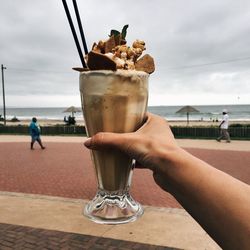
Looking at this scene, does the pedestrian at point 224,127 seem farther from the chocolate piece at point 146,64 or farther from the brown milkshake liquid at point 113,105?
the brown milkshake liquid at point 113,105

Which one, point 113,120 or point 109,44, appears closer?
point 113,120

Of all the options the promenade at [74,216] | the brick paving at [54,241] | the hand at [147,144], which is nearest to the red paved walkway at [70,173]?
the promenade at [74,216]

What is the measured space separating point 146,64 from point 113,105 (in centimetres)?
29

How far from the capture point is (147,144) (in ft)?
3.92

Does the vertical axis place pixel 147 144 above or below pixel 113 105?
below

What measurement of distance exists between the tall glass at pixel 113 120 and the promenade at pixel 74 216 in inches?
116

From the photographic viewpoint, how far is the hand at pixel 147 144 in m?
1.15

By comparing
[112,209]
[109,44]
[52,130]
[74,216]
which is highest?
[109,44]

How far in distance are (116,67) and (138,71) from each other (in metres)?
0.11

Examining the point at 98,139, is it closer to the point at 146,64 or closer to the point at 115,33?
the point at 146,64

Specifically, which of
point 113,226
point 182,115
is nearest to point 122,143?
point 113,226

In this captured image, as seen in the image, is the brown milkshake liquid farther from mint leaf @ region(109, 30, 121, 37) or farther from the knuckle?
mint leaf @ region(109, 30, 121, 37)

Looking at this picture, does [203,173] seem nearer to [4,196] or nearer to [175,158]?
[175,158]

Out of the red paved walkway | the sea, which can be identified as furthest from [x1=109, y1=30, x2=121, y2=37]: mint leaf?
the sea
